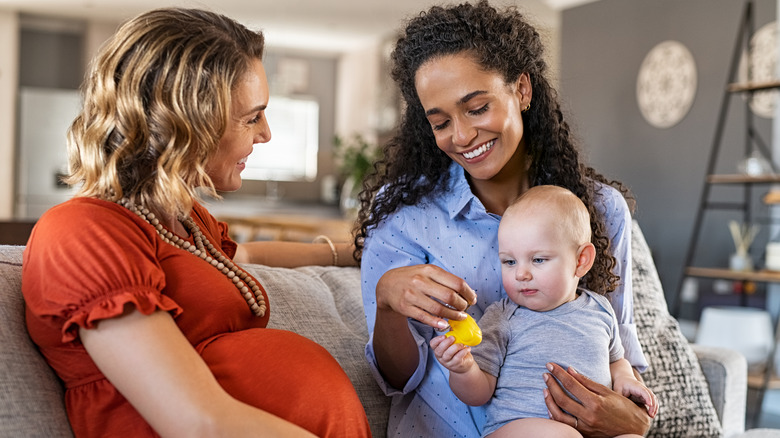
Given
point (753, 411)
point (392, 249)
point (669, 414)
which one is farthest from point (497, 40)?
point (753, 411)

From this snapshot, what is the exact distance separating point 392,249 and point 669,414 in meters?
0.86

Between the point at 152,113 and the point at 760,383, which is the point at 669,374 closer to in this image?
the point at 152,113

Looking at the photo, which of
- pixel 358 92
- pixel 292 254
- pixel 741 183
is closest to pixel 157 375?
pixel 292 254

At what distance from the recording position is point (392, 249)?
1.66 meters

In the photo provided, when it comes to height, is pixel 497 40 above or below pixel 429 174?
above

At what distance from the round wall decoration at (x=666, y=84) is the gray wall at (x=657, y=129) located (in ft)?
0.17

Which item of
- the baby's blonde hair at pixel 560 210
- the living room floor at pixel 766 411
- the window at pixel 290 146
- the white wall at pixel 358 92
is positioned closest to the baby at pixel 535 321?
the baby's blonde hair at pixel 560 210

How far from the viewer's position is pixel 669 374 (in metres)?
2.00

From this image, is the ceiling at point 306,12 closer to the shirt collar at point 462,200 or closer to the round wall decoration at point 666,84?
the round wall decoration at point 666,84

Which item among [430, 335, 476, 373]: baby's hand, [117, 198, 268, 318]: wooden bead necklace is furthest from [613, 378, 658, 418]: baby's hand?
[117, 198, 268, 318]: wooden bead necklace

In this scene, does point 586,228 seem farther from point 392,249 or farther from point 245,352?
point 245,352

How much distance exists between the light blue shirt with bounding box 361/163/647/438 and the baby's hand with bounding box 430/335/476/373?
0.22 m

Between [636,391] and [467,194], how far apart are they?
52 cm

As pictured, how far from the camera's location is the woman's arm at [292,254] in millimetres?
1937
